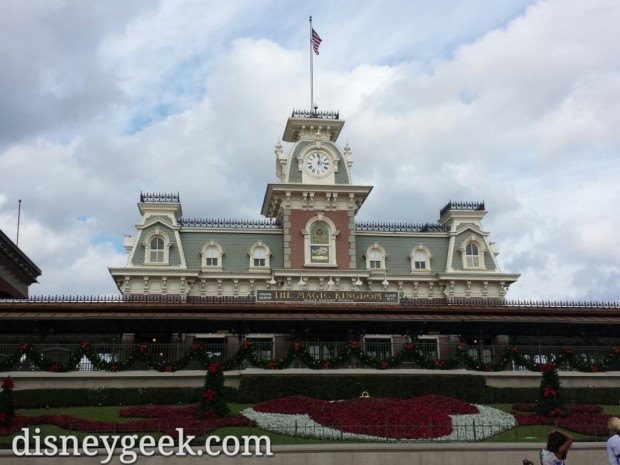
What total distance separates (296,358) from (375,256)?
20.0 metres

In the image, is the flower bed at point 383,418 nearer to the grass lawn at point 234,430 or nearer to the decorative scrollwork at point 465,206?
the grass lawn at point 234,430

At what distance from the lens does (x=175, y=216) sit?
5053 centimetres

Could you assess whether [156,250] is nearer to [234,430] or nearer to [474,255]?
[474,255]

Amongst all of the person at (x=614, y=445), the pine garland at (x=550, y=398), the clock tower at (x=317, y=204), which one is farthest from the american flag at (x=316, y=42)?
the person at (x=614, y=445)

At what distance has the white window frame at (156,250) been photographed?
47969 millimetres

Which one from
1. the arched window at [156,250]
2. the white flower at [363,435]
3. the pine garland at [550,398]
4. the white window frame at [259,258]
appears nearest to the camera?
the white flower at [363,435]

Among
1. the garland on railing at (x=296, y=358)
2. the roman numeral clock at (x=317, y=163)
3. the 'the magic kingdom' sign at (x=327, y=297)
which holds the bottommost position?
the garland on railing at (x=296, y=358)

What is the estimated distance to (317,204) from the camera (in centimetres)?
5047

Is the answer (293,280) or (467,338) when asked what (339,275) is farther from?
(467,338)

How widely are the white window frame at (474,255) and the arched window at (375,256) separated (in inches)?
233

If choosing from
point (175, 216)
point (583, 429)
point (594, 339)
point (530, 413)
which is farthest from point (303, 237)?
point (583, 429)

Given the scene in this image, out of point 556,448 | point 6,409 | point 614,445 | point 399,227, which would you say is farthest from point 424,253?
point 556,448

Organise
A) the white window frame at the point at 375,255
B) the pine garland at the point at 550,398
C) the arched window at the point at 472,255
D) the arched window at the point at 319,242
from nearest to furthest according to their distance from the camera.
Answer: the pine garland at the point at 550,398, the arched window at the point at 319,242, the white window frame at the point at 375,255, the arched window at the point at 472,255

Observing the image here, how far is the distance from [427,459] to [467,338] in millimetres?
19368
